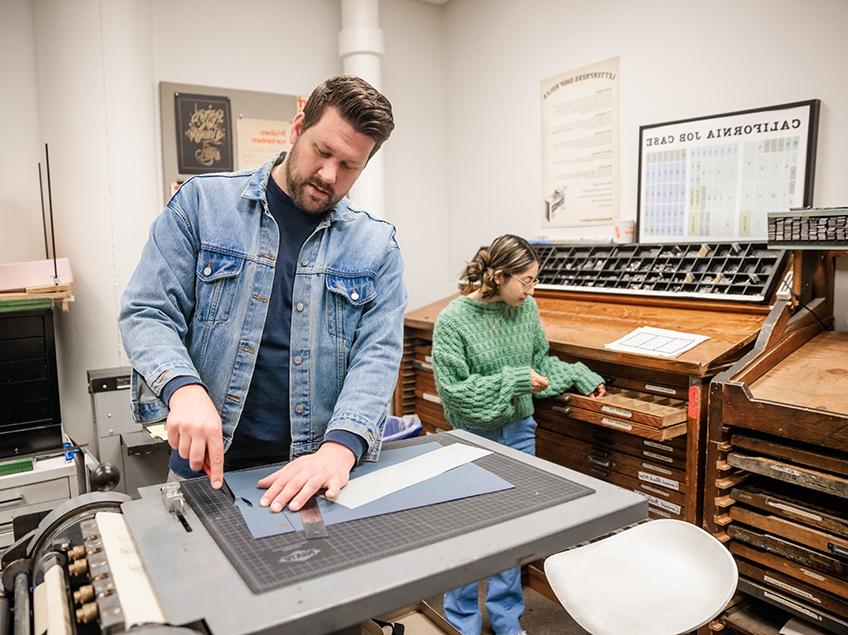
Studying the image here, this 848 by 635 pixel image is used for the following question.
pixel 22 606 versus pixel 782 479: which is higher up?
pixel 22 606

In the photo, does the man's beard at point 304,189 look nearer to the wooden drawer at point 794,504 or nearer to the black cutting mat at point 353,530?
→ the black cutting mat at point 353,530

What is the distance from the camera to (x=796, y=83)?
244 centimetres

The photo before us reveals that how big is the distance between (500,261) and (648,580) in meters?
1.17

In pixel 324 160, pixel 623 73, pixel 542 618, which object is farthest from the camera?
pixel 623 73

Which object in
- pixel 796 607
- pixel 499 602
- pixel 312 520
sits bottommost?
pixel 499 602

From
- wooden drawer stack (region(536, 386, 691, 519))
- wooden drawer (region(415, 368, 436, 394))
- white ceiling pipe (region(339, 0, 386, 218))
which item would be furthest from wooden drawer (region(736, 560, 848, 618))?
white ceiling pipe (region(339, 0, 386, 218))

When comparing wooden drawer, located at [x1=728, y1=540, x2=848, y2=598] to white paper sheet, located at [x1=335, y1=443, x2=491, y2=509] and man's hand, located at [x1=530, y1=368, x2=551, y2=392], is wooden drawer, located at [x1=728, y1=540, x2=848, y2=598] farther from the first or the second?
white paper sheet, located at [x1=335, y1=443, x2=491, y2=509]

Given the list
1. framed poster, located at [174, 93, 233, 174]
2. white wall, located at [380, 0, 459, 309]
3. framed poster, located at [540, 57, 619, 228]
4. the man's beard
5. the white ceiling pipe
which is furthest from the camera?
white wall, located at [380, 0, 459, 309]

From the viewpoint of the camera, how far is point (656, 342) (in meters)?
2.22

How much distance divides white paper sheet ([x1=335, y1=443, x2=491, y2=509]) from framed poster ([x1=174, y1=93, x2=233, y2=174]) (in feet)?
8.97

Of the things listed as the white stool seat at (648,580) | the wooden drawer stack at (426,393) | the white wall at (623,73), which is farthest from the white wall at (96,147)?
the white stool seat at (648,580)

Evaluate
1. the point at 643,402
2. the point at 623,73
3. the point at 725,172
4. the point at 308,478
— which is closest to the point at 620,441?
the point at 643,402

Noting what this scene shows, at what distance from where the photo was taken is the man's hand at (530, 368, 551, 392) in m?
2.25

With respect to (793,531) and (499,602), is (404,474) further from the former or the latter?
(499,602)
